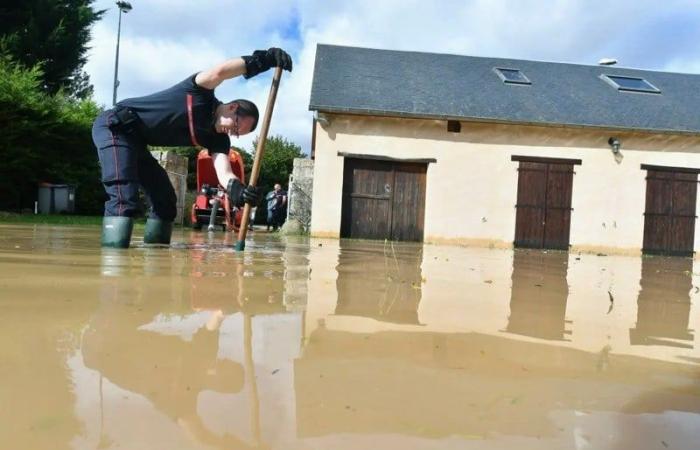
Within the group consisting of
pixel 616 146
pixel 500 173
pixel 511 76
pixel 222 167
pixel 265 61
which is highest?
pixel 511 76

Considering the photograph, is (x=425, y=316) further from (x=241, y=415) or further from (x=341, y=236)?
(x=341, y=236)

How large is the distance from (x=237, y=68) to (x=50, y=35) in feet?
63.0

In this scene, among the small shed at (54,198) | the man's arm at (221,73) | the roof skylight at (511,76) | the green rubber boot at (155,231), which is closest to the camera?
the man's arm at (221,73)

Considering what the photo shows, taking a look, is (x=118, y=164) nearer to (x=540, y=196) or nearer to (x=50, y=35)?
(x=540, y=196)

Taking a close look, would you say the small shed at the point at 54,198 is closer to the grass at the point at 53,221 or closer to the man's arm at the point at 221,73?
the grass at the point at 53,221

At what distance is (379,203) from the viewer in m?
12.0

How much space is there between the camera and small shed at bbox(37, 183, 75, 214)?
1484cm

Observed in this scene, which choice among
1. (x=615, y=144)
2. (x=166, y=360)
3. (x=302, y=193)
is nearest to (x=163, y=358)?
(x=166, y=360)

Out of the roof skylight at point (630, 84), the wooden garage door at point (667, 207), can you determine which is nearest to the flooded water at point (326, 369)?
the wooden garage door at point (667, 207)

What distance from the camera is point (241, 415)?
1.04 meters

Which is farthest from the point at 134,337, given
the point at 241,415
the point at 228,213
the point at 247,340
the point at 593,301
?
the point at 228,213

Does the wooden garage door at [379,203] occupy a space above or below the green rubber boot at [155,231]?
above

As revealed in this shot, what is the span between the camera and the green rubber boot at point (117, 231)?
4.22 meters

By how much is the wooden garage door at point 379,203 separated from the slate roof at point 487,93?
1170 mm
